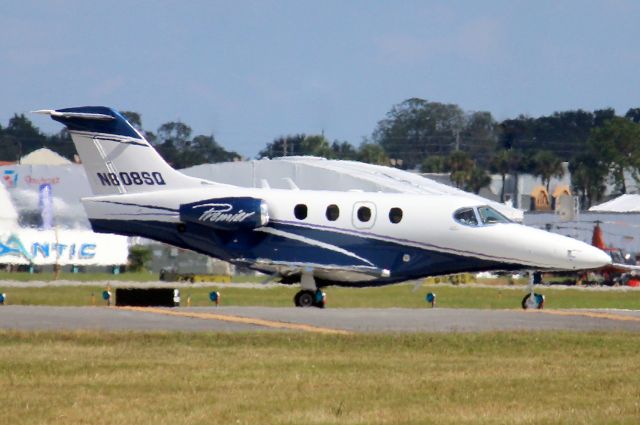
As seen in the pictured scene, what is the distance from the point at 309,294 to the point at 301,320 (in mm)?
8641

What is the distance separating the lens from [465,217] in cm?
3559

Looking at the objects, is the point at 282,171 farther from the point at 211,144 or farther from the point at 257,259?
the point at 211,144

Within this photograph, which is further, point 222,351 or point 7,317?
point 7,317

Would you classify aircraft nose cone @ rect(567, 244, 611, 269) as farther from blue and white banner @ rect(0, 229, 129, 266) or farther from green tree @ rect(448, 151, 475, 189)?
green tree @ rect(448, 151, 475, 189)

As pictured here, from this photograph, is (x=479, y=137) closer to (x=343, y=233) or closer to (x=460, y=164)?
(x=460, y=164)

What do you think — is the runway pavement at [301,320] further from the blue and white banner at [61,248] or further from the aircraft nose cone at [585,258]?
the blue and white banner at [61,248]

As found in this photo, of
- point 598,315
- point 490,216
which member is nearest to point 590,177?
point 490,216

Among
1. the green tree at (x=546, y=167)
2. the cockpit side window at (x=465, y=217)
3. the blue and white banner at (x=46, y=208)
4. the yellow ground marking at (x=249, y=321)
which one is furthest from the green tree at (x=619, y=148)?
the yellow ground marking at (x=249, y=321)

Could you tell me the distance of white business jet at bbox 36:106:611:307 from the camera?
35406 mm

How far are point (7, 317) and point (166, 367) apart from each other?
26.2ft

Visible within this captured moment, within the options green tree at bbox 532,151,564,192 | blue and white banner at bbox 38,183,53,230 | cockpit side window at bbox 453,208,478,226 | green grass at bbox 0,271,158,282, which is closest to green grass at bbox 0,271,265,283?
green grass at bbox 0,271,158,282

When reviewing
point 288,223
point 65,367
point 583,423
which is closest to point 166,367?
point 65,367

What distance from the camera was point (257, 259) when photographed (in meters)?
35.8

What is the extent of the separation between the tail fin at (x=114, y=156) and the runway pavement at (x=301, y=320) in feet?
22.9
